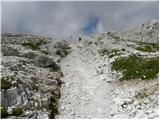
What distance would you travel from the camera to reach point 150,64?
121ft

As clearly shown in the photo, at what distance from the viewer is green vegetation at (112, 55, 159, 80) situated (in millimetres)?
34162

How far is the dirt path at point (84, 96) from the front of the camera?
2631 centimetres

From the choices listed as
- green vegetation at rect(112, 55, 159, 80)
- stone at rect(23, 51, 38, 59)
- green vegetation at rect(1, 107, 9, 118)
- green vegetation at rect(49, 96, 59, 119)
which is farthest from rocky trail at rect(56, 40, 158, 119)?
stone at rect(23, 51, 38, 59)

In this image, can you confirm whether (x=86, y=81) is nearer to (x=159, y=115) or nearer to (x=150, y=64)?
(x=150, y=64)

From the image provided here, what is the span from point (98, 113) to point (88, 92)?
5.96 m

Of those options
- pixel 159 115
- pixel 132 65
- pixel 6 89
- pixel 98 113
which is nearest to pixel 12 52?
pixel 132 65

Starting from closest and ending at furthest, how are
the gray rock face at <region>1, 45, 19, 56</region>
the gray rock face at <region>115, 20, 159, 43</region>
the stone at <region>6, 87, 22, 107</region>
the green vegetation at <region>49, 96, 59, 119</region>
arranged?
the stone at <region>6, 87, 22, 107</region> → the green vegetation at <region>49, 96, 59, 119</region> → the gray rock face at <region>1, 45, 19, 56</region> → the gray rock face at <region>115, 20, 159, 43</region>

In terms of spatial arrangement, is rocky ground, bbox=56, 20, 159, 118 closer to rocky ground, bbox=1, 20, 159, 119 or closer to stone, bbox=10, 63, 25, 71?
rocky ground, bbox=1, 20, 159, 119

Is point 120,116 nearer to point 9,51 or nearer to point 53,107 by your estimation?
point 53,107

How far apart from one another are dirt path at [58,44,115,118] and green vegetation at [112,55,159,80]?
281 cm

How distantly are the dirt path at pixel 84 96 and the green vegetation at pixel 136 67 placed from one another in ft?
9.23

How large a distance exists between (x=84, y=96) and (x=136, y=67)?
31.4 feet

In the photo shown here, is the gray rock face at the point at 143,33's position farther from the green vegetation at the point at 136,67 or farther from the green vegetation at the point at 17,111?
the green vegetation at the point at 17,111

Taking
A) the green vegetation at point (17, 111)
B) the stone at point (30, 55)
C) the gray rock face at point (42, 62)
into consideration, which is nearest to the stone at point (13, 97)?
the green vegetation at point (17, 111)
